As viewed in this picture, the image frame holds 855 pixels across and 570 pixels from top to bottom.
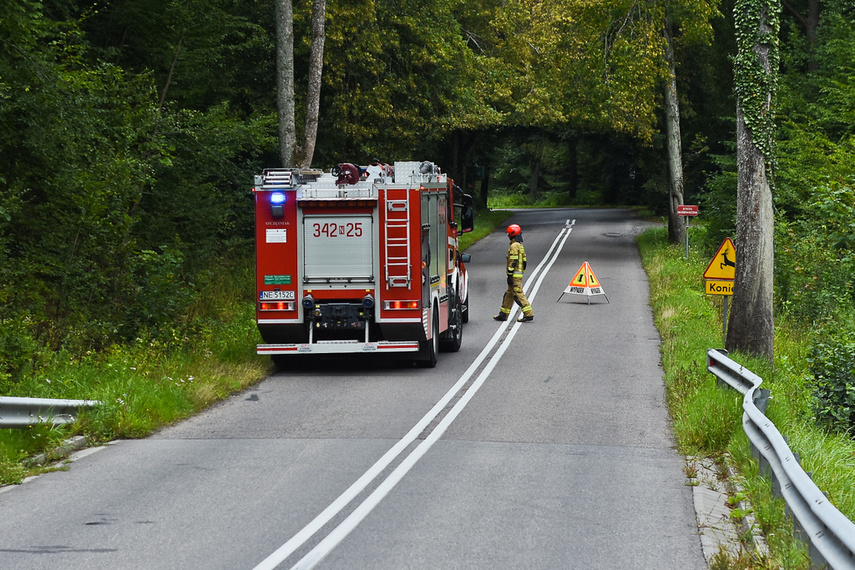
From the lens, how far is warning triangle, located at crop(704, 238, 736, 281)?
15516 mm

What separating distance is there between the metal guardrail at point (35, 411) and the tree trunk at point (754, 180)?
28.6ft

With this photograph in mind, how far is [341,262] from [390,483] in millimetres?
6771

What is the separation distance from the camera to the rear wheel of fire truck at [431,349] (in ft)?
50.0

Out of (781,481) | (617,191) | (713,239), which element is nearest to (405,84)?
(713,239)

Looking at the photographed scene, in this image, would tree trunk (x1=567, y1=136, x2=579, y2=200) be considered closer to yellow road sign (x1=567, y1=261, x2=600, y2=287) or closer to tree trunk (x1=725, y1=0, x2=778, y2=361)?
yellow road sign (x1=567, y1=261, x2=600, y2=287)

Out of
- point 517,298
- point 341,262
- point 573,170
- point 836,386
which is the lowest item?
point 836,386

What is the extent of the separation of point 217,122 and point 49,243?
279 inches

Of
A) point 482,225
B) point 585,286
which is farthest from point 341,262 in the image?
point 482,225

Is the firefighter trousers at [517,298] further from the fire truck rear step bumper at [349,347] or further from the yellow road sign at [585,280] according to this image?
the fire truck rear step bumper at [349,347]

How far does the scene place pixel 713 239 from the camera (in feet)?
108

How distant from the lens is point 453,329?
17.1 m

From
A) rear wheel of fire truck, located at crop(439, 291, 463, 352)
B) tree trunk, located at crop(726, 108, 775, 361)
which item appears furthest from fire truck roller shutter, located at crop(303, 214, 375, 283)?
tree trunk, located at crop(726, 108, 775, 361)

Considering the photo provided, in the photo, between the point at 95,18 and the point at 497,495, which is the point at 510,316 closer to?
the point at 95,18

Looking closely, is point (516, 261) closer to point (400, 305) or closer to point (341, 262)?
point (400, 305)
